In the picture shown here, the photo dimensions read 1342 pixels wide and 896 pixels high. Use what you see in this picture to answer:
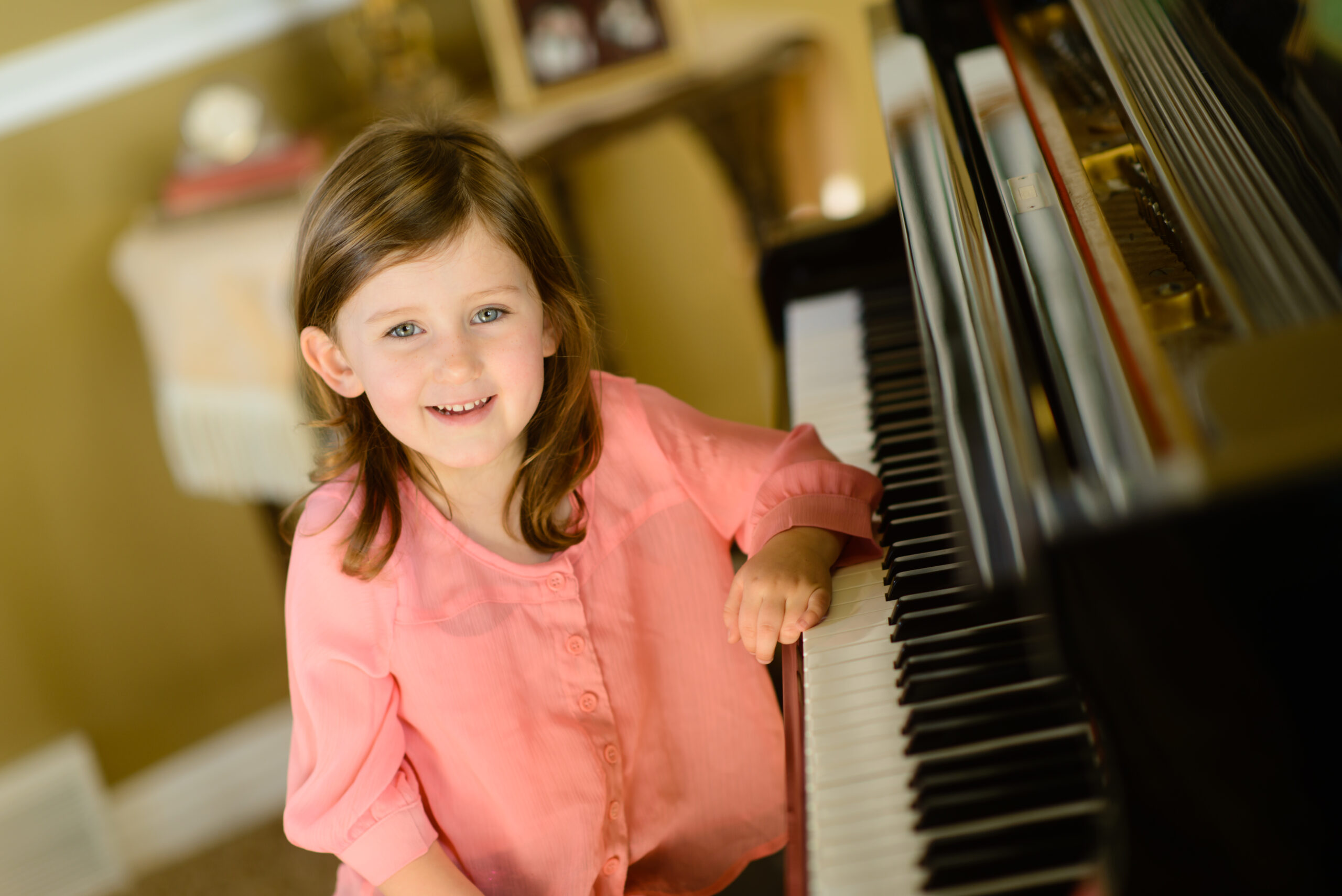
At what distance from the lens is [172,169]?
2271mm

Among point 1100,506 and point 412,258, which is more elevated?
point 412,258

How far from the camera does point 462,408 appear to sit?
1051 millimetres

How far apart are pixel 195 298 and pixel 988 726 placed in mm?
1620

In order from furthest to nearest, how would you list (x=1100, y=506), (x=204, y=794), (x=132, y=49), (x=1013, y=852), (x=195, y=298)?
(x=204, y=794), (x=132, y=49), (x=195, y=298), (x=1013, y=852), (x=1100, y=506)

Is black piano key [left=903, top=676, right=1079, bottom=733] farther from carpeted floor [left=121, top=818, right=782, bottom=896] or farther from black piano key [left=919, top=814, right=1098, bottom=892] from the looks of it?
carpeted floor [left=121, top=818, right=782, bottom=896]

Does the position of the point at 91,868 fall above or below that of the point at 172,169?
below

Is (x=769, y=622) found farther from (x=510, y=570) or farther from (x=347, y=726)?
(x=347, y=726)

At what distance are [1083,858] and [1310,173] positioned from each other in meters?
0.57

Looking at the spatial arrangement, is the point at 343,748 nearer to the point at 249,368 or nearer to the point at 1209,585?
the point at 1209,585

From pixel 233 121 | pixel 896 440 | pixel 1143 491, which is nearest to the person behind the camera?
pixel 1143 491

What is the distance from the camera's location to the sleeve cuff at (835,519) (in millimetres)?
1019

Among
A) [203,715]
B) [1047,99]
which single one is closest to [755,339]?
[203,715]

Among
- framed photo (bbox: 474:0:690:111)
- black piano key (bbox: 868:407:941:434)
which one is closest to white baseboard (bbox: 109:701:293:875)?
framed photo (bbox: 474:0:690:111)

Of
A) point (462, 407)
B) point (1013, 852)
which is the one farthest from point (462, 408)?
point (1013, 852)
